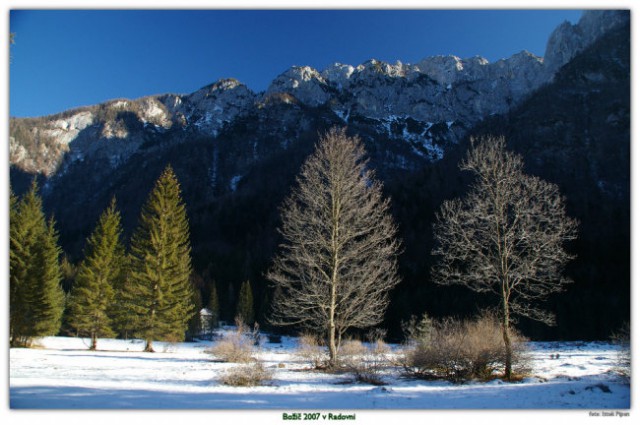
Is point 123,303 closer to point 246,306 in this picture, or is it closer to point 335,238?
point 335,238

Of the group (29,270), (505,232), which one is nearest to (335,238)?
(505,232)

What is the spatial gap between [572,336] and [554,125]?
93.2m

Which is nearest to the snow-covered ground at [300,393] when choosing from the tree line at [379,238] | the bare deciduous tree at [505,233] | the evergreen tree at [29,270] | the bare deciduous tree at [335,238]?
the tree line at [379,238]

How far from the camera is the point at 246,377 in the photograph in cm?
924

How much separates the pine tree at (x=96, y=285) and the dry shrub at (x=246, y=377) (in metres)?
20.9

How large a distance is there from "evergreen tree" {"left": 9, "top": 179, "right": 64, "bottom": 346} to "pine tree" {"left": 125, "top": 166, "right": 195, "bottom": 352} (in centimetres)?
476

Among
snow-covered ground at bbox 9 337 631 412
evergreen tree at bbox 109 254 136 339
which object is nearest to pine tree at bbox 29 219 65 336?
evergreen tree at bbox 109 254 136 339

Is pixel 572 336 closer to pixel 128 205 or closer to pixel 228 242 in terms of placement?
pixel 228 242

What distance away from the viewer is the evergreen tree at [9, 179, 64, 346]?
63.6 ft

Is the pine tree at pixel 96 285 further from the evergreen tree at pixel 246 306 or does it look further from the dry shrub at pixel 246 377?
the evergreen tree at pixel 246 306

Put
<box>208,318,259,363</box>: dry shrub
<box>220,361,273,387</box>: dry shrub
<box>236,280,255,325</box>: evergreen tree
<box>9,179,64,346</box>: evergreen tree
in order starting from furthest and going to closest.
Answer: <box>236,280,255,325</box>: evergreen tree → <box>9,179,64,346</box>: evergreen tree → <box>208,318,259,363</box>: dry shrub → <box>220,361,273,387</box>: dry shrub

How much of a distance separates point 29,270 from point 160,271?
681 centimetres

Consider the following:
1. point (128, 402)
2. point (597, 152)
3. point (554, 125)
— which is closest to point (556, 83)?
point (554, 125)

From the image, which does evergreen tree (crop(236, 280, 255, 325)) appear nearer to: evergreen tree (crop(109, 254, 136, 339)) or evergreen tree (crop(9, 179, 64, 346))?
evergreen tree (crop(109, 254, 136, 339))
